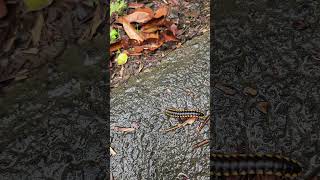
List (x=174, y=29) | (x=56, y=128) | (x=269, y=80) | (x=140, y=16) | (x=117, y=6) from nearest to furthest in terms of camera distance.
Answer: (x=56, y=128) < (x=269, y=80) < (x=174, y=29) < (x=140, y=16) < (x=117, y=6)

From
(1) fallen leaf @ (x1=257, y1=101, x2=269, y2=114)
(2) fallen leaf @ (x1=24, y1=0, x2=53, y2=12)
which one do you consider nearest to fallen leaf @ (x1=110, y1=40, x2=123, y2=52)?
(2) fallen leaf @ (x1=24, y1=0, x2=53, y2=12)

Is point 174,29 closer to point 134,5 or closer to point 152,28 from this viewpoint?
point 152,28

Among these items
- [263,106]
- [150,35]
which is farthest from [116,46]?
[263,106]

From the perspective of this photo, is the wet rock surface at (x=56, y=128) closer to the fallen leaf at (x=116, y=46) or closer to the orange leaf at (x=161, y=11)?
the fallen leaf at (x=116, y=46)

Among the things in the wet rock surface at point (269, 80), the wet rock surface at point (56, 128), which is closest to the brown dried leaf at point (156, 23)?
the wet rock surface at point (269, 80)

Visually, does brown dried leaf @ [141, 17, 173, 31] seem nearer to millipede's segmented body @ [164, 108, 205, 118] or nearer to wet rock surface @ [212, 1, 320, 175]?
wet rock surface @ [212, 1, 320, 175]

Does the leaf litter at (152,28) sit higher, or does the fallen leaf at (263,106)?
the leaf litter at (152,28)
